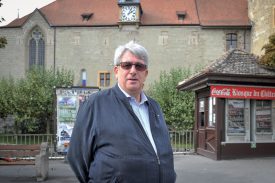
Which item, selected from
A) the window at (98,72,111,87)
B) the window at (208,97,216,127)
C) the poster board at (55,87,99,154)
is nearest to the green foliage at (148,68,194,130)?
the window at (98,72,111,87)

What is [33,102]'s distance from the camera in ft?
131

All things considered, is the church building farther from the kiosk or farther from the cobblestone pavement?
the cobblestone pavement

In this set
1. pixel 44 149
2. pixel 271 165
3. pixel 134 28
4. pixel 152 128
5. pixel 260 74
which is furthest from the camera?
pixel 134 28

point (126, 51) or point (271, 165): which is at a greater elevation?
point (126, 51)

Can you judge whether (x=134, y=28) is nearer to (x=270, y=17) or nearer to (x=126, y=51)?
(x=270, y=17)

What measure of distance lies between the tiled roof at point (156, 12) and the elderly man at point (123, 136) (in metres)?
45.1

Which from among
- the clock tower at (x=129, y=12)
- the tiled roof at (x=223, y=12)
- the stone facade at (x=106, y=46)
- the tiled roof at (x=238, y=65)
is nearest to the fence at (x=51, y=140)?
the tiled roof at (x=238, y=65)

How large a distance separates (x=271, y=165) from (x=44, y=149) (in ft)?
22.7

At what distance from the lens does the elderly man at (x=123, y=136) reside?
3109 millimetres

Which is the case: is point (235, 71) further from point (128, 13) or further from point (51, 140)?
point (128, 13)

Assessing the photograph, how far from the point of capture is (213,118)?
15945 mm

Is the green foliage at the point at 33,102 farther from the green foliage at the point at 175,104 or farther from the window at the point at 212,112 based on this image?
the window at the point at 212,112

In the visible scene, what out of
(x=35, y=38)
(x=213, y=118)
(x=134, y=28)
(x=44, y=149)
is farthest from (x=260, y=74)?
(x=35, y=38)

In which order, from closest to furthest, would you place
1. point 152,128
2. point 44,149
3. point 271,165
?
point 152,128 < point 44,149 < point 271,165
